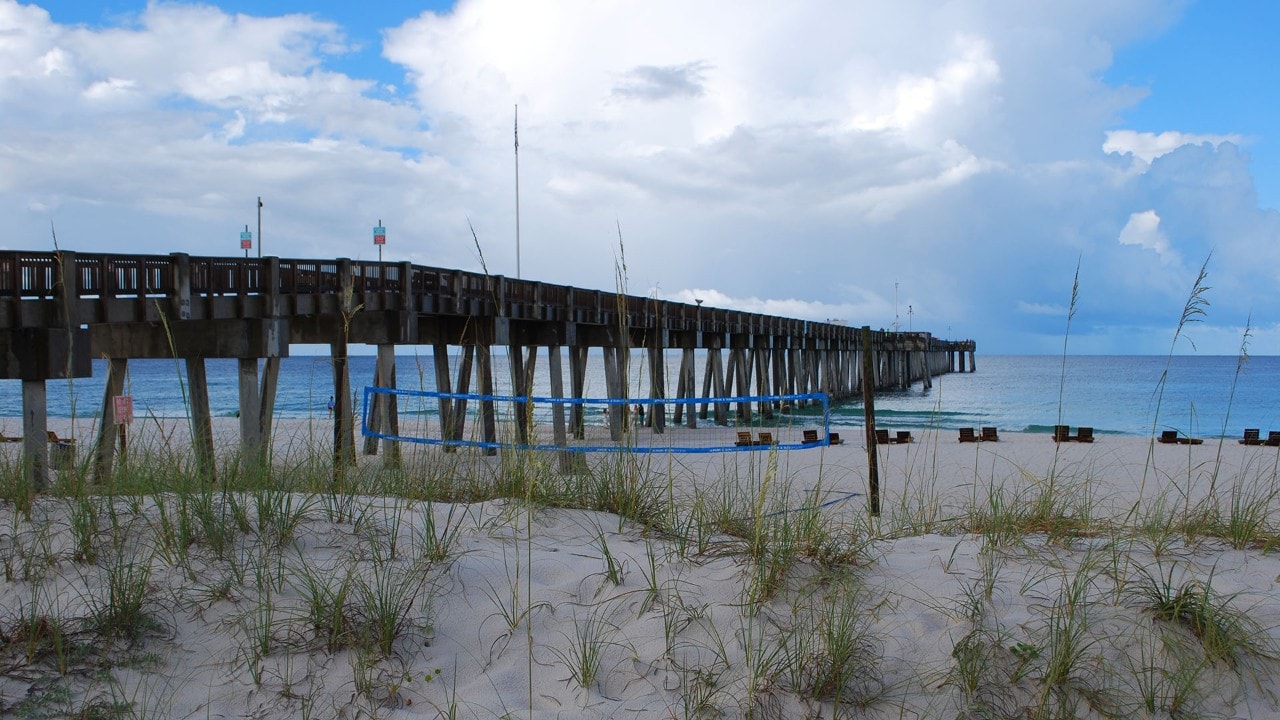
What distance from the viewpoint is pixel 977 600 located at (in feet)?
10.9

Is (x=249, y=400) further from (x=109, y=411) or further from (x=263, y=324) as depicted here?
(x=109, y=411)

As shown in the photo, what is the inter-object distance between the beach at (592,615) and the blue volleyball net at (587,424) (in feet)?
1.89

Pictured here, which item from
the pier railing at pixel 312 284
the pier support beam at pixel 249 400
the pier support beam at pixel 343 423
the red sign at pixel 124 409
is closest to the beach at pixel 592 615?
the pier support beam at pixel 343 423

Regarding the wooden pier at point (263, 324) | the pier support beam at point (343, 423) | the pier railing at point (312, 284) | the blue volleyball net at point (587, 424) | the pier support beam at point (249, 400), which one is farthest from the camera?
the pier support beam at point (249, 400)

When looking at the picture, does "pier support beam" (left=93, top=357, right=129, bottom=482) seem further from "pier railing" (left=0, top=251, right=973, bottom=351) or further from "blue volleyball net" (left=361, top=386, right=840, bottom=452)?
"blue volleyball net" (left=361, top=386, right=840, bottom=452)

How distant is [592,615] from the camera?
318 centimetres

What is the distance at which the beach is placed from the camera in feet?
9.20

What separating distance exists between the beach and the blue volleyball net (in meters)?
0.58

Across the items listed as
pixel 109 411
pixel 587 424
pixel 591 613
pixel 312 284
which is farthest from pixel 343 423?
pixel 587 424

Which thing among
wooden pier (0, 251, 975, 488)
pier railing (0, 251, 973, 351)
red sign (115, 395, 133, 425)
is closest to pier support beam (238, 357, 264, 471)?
wooden pier (0, 251, 975, 488)

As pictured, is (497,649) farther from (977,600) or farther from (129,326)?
(129,326)

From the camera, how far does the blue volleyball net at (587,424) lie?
4.74 meters

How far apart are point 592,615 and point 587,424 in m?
11.9

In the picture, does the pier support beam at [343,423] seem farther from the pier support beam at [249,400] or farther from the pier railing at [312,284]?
the pier support beam at [249,400]
